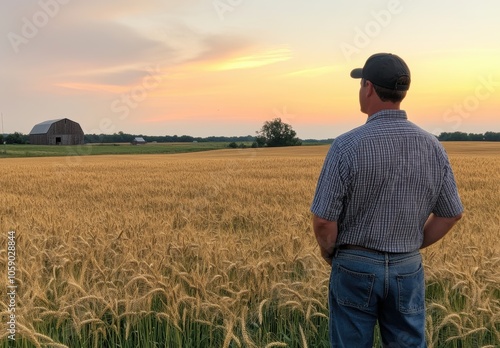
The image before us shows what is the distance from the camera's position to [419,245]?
8.37 feet

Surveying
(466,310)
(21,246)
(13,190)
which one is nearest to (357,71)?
(466,310)

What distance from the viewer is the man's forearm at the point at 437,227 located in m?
2.63

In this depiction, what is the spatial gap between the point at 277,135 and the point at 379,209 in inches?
3600

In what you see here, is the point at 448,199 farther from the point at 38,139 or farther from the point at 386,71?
the point at 38,139

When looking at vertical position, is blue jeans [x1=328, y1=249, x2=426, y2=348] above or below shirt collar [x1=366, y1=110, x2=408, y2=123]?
below

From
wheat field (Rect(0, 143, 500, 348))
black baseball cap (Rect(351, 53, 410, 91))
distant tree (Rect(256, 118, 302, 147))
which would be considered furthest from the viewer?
distant tree (Rect(256, 118, 302, 147))

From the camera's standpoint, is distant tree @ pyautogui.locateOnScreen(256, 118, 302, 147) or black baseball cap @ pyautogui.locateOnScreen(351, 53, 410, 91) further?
distant tree @ pyautogui.locateOnScreen(256, 118, 302, 147)

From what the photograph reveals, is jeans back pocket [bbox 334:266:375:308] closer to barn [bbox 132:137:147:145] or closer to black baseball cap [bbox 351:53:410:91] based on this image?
black baseball cap [bbox 351:53:410:91]

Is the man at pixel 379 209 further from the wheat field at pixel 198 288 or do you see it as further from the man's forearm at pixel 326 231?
the wheat field at pixel 198 288

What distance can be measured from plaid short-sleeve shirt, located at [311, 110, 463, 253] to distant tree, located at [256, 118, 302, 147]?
8862 cm

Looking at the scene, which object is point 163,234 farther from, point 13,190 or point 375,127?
point 13,190

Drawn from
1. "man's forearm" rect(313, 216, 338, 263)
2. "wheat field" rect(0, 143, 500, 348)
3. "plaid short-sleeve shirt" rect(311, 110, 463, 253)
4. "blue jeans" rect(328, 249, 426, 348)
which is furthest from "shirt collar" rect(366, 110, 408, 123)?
"wheat field" rect(0, 143, 500, 348)

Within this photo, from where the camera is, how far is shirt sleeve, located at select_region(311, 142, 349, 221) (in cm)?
232
